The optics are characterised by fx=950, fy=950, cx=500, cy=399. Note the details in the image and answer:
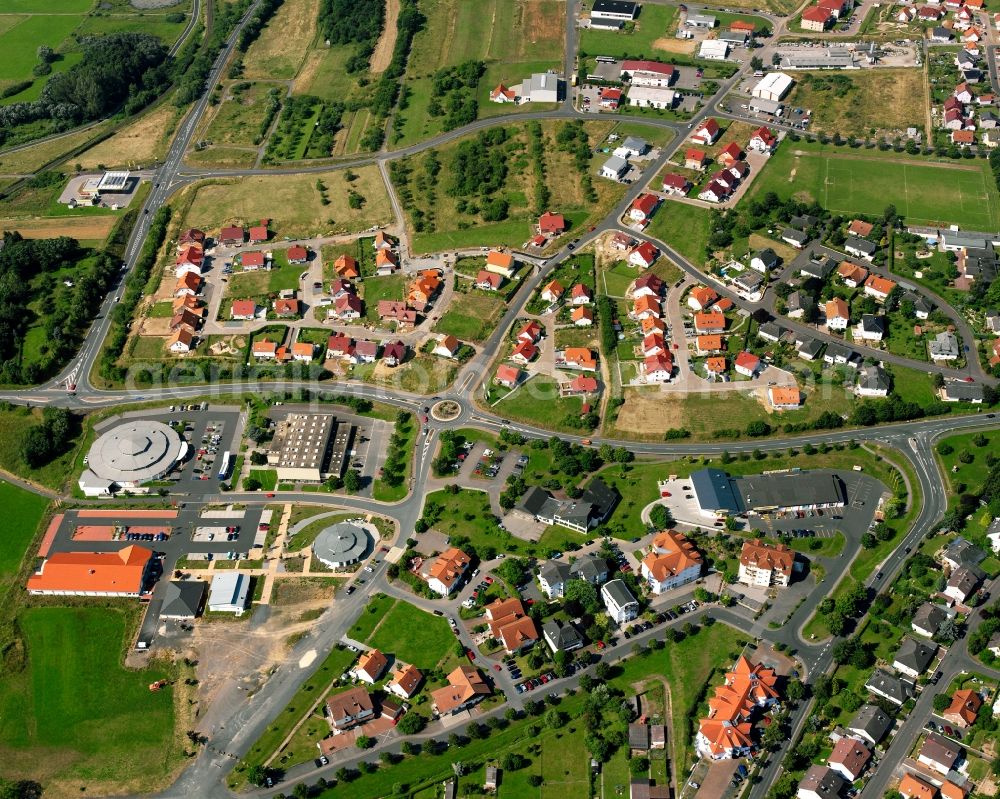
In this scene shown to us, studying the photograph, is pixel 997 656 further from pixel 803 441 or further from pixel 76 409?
pixel 76 409

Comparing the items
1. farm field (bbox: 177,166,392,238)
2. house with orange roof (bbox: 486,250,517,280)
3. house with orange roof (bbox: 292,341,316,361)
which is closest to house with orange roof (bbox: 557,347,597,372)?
house with orange roof (bbox: 486,250,517,280)

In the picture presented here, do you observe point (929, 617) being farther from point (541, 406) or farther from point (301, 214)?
point (301, 214)

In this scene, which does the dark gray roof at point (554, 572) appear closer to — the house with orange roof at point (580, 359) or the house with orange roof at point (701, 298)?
the house with orange roof at point (580, 359)

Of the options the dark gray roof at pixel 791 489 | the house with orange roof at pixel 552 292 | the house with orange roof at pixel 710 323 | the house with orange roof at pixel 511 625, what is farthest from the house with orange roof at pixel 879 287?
the house with orange roof at pixel 511 625

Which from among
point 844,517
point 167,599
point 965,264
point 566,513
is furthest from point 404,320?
point 965,264

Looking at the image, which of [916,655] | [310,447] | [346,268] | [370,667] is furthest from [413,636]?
[346,268]
